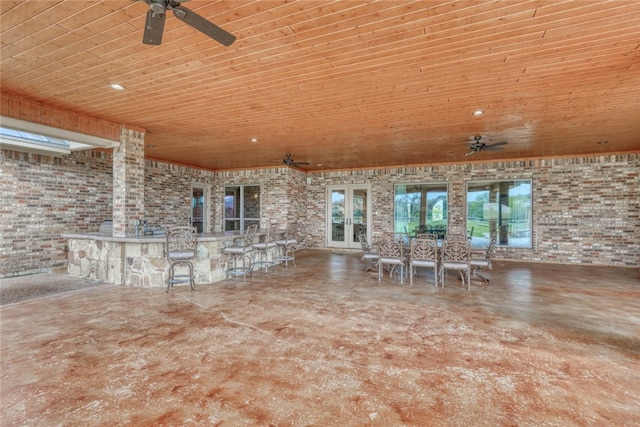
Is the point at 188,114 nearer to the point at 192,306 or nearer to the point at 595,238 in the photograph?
the point at 192,306

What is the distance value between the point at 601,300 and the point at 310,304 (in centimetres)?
433

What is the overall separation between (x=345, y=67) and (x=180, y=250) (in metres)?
3.71

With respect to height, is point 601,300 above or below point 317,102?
below

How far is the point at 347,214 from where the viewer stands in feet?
33.4

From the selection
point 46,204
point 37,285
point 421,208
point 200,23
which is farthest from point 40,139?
point 421,208

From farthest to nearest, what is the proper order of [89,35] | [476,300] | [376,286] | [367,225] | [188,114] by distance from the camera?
[367,225] < [376,286] < [188,114] < [476,300] < [89,35]

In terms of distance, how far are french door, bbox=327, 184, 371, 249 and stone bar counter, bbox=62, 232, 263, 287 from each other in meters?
5.08

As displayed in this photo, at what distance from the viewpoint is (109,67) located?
3.27 metres

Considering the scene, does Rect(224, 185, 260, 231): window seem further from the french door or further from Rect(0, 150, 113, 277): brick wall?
Rect(0, 150, 113, 277): brick wall

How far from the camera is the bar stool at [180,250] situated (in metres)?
4.72

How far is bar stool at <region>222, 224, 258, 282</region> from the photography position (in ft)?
18.1

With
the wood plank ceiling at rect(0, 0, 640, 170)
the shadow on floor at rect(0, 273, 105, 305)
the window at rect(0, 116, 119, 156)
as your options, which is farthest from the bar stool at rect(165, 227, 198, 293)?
the window at rect(0, 116, 119, 156)

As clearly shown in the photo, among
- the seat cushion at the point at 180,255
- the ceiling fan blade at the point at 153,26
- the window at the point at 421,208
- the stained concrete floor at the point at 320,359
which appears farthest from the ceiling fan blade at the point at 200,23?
the window at the point at 421,208

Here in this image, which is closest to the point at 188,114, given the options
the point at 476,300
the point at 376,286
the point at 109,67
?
the point at 109,67
